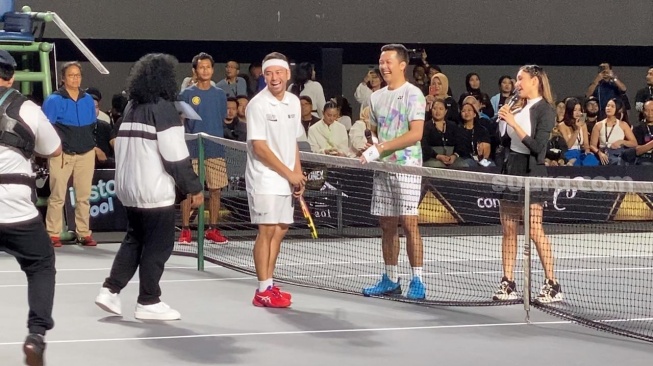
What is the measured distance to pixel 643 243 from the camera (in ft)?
42.8

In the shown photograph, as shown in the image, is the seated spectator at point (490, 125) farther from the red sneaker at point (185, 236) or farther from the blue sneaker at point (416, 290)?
the blue sneaker at point (416, 290)

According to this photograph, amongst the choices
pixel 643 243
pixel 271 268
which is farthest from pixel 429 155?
pixel 271 268

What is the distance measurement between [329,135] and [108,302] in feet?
23.2

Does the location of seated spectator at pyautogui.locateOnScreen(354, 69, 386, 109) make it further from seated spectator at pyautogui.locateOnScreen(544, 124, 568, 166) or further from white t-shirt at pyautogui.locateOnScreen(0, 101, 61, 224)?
white t-shirt at pyautogui.locateOnScreen(0, 101, 61, 224)

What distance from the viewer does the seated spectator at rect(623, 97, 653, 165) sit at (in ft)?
50.9

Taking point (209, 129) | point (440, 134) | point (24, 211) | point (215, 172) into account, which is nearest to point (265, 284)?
point (24, 211)

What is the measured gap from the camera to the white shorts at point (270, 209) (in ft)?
28.8

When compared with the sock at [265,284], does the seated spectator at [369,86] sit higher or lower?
higher

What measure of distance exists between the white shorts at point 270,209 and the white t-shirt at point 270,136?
0.04 metres

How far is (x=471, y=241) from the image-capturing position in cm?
1332

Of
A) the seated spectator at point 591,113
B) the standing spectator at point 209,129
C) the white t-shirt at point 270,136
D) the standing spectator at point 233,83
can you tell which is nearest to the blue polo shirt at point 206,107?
the standing spectator at point 209,129

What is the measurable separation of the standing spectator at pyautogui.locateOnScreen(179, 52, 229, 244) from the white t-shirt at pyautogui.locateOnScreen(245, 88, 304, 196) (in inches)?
141

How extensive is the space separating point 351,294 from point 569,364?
2.88m

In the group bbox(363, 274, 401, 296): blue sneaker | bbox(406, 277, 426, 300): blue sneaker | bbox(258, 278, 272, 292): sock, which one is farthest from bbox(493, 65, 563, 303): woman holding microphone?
bbox(258, 278, 272, 292): sock
